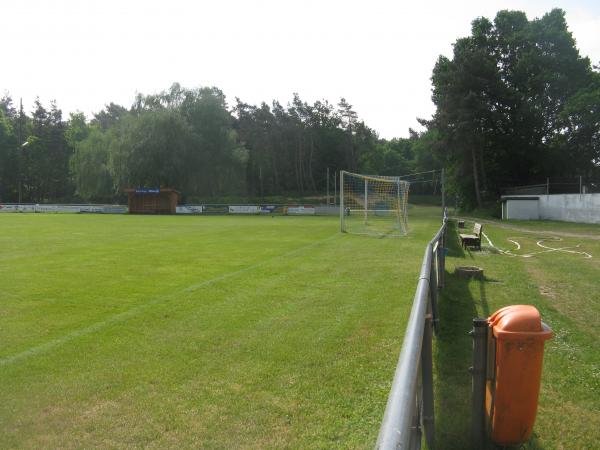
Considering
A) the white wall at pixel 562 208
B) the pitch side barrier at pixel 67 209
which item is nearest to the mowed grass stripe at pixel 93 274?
the white wall at pixel 562 208

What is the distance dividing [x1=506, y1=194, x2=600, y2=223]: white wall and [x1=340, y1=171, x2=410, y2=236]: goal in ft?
A: 33.2

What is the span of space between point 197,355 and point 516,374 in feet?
11.0

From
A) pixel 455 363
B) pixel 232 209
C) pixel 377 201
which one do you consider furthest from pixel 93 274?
pixel 232 209

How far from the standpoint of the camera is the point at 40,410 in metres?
4.14

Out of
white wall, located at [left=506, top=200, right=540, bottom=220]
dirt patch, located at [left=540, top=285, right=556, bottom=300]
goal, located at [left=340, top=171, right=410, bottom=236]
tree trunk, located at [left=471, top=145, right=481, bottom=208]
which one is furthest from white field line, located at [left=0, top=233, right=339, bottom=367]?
tree trunk, located at [left=471, top=145, right=481, bottom=208]

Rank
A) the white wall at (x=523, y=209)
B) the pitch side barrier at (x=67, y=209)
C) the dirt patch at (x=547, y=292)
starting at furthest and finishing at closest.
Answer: the pitch side barrier at (x=67, y=209) < the white wall at (x=523, y=209) < the dirt patch at (x=547, y=292)

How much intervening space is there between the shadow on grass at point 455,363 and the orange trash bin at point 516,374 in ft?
0.80

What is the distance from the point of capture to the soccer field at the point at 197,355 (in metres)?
3.84

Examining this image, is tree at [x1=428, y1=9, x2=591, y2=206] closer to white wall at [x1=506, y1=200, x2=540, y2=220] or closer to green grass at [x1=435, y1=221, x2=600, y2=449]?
white wall at [x1=506, y1=200, x2=540, y2=220]

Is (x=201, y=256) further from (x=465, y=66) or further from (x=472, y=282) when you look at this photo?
(x=465, y=66)

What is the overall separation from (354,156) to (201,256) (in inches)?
3098

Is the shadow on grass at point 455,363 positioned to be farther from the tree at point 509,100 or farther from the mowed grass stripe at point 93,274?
the tree at point 509,100

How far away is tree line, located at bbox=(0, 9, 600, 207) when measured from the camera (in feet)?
154

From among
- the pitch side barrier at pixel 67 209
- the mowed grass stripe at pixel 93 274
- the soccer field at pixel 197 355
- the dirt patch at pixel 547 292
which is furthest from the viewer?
the pitch side barrier at pixel 67 209
